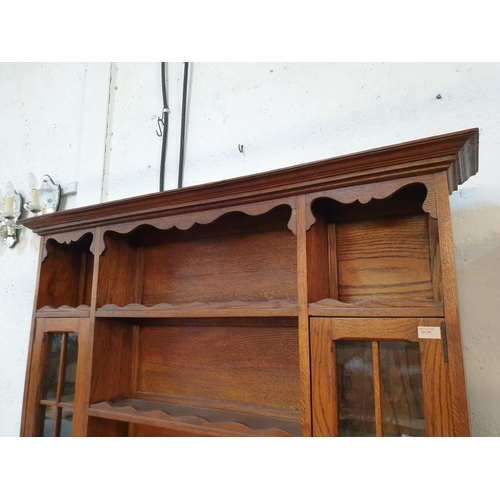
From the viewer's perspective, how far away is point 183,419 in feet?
2.91

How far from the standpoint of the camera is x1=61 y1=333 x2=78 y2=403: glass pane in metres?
1.10

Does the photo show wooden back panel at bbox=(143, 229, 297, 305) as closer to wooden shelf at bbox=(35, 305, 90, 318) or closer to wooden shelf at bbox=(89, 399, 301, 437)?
wooden shelf at bbox=(35, 305, 90, 318)

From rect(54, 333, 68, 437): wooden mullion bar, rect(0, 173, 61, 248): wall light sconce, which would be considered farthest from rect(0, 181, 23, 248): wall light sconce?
rect(54, 333, 68, 437): wooden mullion bar

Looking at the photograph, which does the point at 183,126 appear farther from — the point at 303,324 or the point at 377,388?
the point at 377,388

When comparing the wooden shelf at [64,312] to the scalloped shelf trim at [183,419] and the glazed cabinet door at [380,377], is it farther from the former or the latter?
the glazed cabinet door at [380,377]

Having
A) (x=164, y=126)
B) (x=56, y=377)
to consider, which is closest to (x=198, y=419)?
(x=56, y=377)

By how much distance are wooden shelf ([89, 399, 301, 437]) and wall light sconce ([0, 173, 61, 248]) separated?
94cm

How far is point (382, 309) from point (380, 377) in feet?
0.46

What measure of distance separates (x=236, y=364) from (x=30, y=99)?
1.71 metres
